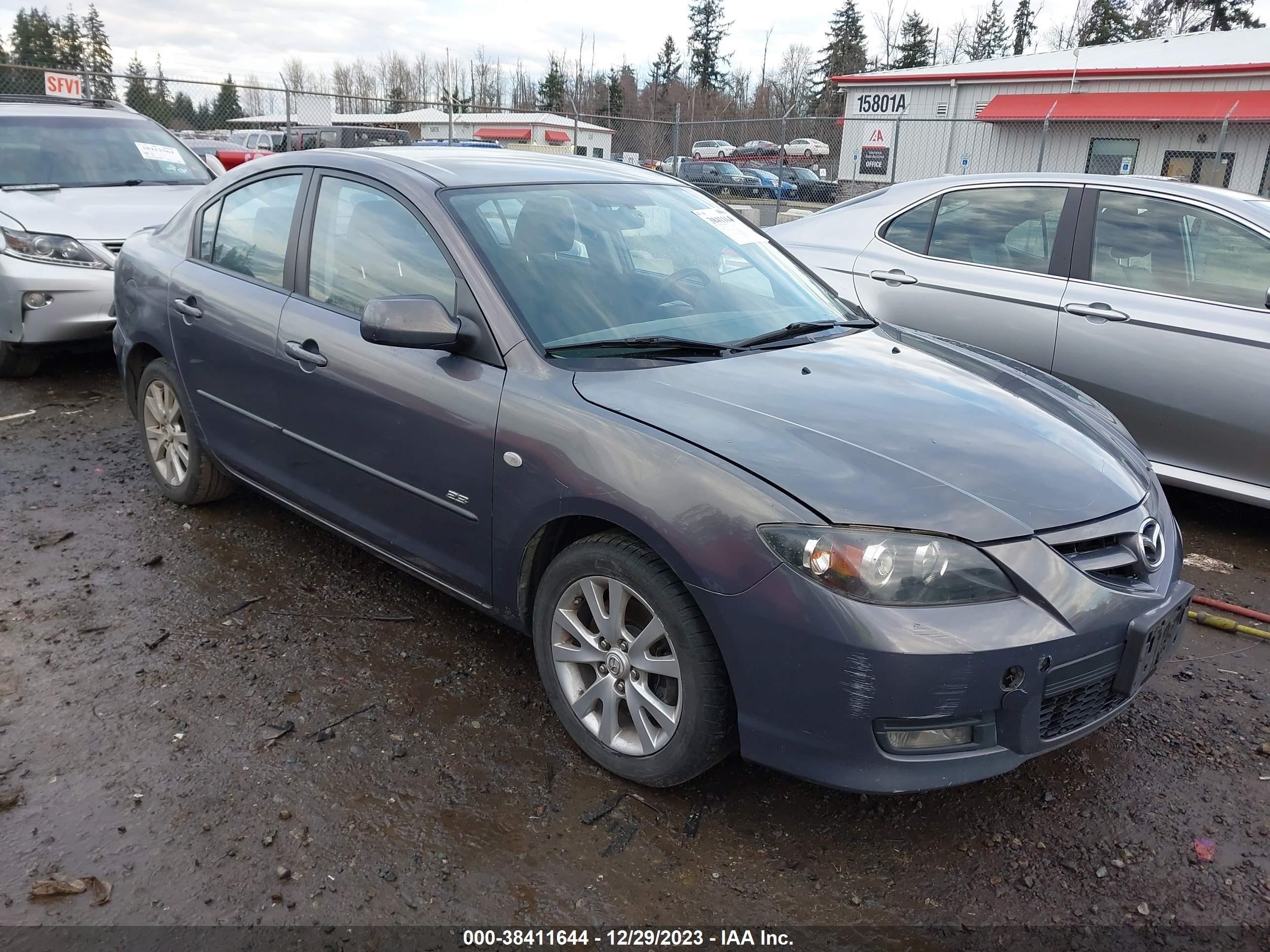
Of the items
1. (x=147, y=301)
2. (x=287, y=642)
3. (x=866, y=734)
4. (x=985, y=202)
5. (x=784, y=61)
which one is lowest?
(x=287, y=642)

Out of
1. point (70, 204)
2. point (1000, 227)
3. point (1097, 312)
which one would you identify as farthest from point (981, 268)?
point (70, 204)

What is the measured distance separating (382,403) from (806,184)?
21.2 meters

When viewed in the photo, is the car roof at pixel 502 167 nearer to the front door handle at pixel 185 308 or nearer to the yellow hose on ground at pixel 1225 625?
the front door handle at pixel 185 308

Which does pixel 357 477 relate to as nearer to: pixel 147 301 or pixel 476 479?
pixel 476 479

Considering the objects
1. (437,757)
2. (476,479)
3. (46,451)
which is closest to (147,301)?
(46,451)

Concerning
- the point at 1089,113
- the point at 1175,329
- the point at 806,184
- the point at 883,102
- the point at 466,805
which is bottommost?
the point at 466,805

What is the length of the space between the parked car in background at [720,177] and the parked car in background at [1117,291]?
665 inches

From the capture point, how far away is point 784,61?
72.9m

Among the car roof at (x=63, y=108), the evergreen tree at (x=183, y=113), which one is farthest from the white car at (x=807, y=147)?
the car roof at (x=63, y=108)

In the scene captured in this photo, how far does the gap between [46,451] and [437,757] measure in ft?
13.0

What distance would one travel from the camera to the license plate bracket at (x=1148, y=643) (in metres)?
2.41

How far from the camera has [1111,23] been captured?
4859cm

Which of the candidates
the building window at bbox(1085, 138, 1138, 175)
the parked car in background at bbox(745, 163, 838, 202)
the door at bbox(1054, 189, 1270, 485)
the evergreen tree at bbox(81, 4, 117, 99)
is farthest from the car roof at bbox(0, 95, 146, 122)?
the evergreen tree at bbox(81, 4, 117, 99)

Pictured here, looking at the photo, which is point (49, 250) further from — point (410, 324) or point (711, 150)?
point (711, 150)
